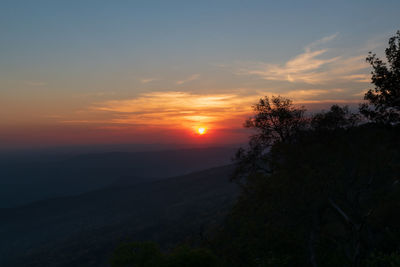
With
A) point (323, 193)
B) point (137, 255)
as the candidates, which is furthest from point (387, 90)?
point (137, 255)

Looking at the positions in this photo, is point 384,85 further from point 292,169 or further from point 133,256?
point 133,256

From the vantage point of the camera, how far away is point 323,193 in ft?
70.8

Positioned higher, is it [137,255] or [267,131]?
[267,131]

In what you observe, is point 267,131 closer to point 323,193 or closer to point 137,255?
point 323,193

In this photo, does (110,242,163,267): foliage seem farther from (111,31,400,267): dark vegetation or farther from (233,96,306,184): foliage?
(233,96,306,184): foliage

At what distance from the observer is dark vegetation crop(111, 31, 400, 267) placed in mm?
21266

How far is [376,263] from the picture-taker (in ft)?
48.1

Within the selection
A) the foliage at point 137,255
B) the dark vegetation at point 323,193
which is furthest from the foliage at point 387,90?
the foliage at point 137,255

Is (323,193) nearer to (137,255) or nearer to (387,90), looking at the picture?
(387,90)

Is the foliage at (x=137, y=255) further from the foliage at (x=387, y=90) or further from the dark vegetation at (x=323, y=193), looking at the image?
the foliage at (x=387, y=90)

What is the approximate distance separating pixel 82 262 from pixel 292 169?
14181cm

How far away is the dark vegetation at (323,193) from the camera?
69.8ft

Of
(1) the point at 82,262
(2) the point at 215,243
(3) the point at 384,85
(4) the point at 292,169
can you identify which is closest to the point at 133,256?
(2) the point at 215,243

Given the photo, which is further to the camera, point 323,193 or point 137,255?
point 137,255
